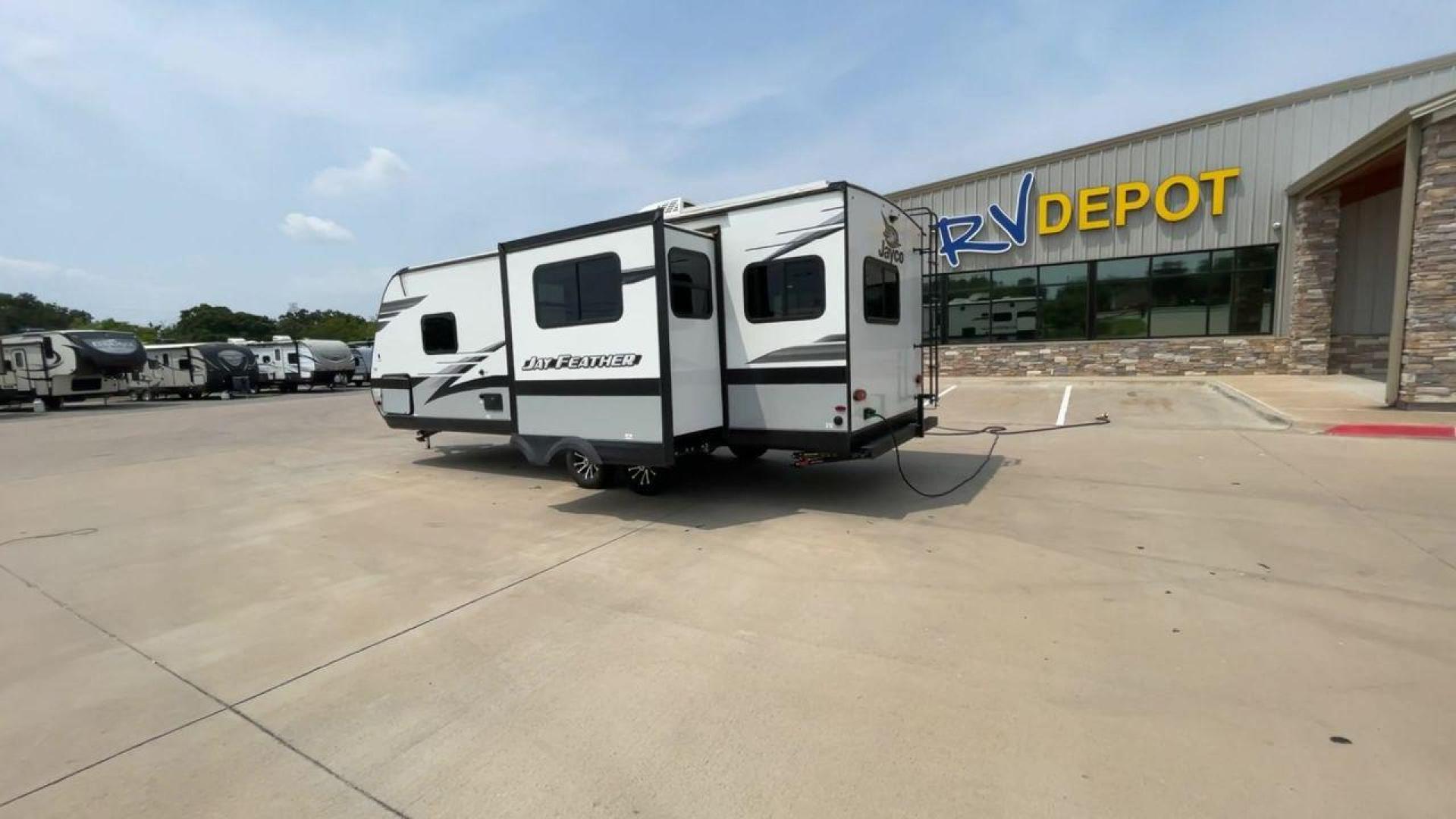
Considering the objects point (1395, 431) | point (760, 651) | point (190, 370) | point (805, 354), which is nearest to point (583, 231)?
point (805, 354)

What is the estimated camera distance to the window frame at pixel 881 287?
6.60m

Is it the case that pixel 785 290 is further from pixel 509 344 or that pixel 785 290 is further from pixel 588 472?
pixel 509 344

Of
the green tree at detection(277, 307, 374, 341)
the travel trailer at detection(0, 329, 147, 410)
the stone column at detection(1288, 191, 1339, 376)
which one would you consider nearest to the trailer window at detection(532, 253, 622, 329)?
the stone column at detection(1288, 191, 1339, 376)

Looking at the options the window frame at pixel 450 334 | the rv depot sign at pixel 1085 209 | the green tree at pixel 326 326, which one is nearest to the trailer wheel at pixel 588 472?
the window frame at pixel 450 334

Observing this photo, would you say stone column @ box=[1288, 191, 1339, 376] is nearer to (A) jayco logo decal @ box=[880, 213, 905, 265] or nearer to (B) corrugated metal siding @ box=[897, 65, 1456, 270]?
(B) corrugated metal siding @ box=[897, 65, 1456, 270]

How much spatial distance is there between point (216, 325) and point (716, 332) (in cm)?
8338

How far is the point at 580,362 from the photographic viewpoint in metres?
7.01

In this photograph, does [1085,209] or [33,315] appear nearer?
[1085,209]

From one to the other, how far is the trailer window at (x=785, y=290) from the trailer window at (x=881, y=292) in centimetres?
57

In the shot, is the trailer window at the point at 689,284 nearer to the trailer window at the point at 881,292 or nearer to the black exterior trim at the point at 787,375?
the black exterior trim at the point at 787,375

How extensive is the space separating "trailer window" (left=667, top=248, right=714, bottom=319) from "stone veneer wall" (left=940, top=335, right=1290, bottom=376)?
13.7 meters

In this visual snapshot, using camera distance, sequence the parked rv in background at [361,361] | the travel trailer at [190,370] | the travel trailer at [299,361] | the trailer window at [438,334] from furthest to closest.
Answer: the parked rv in background at [361,361], the travel trailer at [299,361], the travel trailer at [190,370], the trailer window at [438,334]

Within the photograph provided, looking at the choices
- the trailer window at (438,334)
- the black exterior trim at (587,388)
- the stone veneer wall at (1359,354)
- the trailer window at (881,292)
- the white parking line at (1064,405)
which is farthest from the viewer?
the stone veneer wall at (1359,354)

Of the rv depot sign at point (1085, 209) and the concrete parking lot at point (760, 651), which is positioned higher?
the rv depot sign at point (1085, 209)
